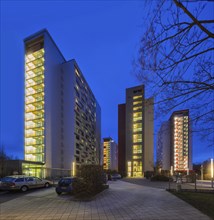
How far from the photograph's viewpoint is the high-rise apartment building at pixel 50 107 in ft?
240

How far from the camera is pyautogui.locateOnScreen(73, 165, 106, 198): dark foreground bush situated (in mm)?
18308

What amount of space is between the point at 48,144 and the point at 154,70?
225ft

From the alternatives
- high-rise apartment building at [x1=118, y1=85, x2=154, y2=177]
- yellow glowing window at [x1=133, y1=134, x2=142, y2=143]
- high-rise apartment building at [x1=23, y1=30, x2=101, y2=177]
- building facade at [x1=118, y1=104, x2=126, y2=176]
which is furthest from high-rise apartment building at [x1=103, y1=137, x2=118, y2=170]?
high-rise apartment building at [x1=23, y1=30, x2=101, y2=177]

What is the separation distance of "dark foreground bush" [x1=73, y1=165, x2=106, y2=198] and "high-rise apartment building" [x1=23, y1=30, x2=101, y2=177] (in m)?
48.1

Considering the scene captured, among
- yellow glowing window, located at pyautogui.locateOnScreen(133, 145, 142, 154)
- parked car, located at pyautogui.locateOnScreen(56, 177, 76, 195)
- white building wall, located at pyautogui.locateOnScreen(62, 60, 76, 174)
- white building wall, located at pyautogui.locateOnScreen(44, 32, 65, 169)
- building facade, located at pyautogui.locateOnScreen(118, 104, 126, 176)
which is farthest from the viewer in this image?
building facade, located at pyautogui.locateOnScreen(118, 104, 126, 176)

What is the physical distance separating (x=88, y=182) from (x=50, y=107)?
57544mm

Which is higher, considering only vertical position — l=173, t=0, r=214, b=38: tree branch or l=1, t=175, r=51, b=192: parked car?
l=173, t=0, r=214, b=38: tree branch

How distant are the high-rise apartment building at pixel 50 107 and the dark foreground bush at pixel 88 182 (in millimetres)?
48095

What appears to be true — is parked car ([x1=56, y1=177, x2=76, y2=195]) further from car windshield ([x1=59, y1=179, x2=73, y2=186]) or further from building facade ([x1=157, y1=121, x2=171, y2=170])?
building facade ([x1=157, y1=121, x2=171, y2=170])

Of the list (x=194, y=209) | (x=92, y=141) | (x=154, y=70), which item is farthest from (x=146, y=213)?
(x=92, y=141)

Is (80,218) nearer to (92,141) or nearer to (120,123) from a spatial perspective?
(120,123)

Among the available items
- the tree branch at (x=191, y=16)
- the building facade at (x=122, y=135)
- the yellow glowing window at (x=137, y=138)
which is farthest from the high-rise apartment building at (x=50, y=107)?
the tree branch at (x=191, y=16)

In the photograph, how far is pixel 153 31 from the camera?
5.66 metres

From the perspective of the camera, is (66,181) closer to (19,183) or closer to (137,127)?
(19,183)
